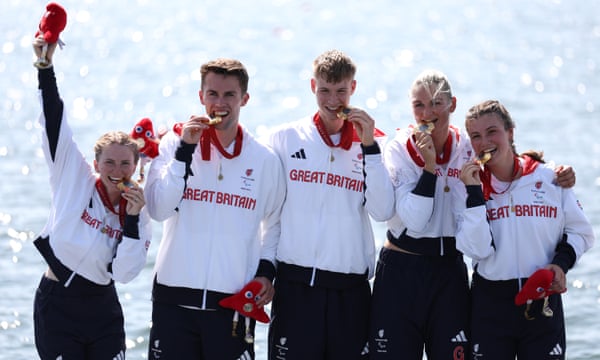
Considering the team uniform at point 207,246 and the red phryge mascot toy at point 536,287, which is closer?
the red phryge mascot toy at point 536,287

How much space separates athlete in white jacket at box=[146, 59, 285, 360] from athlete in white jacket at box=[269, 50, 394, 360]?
0.21 meters

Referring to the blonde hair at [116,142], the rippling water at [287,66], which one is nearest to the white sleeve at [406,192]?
the blonde hair at [116,142]

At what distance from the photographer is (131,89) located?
83.6ft

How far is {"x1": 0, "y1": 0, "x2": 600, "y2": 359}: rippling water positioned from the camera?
730 inches

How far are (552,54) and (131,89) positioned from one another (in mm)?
11172

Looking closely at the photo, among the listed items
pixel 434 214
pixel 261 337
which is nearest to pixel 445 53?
pixel 261 337

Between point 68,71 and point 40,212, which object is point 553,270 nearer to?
point 40,212

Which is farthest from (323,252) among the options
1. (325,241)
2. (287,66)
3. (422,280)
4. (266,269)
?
(287,66)

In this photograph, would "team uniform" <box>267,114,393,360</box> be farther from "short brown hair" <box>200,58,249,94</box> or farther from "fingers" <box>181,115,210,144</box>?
"fingers" <box>181,115,210,144</box>

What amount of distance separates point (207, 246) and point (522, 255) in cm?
206

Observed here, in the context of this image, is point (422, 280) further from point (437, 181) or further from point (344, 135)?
point (344, 135)

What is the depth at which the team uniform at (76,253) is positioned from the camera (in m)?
6.86

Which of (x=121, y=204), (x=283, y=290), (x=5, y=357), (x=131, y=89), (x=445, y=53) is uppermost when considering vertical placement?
(x=445, y=53)

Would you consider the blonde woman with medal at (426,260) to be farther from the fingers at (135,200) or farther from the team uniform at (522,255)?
the fingers at (135,200)
